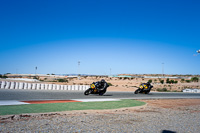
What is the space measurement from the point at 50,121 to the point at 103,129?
2023mm

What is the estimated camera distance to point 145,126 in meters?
7.00

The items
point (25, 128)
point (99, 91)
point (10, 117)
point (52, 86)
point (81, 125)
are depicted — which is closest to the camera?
point (25, 128)

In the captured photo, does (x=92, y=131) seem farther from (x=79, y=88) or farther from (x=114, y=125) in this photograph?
(x=79, y=88)

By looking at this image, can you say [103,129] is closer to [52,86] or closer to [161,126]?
[161,126]

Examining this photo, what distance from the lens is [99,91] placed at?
1894cm

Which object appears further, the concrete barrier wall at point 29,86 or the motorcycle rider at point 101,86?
the concrete barrier wall at point 29,86

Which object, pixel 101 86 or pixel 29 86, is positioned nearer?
pixel 101 86

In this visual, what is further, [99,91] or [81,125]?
[99,91]

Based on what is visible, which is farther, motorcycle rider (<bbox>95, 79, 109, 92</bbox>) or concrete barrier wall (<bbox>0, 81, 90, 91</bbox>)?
concrete barrier wall (<bbox>0, 81, 90, 91</bbox>)

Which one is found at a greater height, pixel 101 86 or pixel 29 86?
pixel 101 86

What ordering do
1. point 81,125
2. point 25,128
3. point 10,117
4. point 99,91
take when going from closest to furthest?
point 25,128 < point 81,125 < point 10,117 < point 99,91

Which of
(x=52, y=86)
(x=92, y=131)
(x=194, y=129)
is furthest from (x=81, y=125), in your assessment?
(x=52, y=86)

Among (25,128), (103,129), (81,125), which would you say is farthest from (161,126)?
(25,128)

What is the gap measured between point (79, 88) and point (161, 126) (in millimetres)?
19267
